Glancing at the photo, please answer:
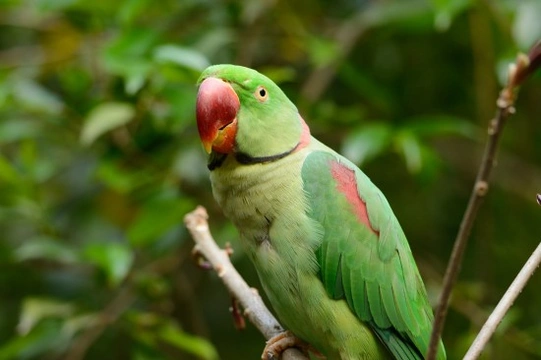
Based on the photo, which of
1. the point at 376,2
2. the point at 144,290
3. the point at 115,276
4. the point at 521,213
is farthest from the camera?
the point at 521,213

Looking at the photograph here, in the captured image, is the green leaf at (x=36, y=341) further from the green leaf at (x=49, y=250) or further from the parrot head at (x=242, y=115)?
the parrot head at (x=242, y=115)

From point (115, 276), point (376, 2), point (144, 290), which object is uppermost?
point (376, 2)

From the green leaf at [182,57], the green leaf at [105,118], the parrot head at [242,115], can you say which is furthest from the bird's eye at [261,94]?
the green leaf at [105,118]

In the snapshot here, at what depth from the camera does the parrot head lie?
1283 millimetres

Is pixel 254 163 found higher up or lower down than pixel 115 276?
higher up

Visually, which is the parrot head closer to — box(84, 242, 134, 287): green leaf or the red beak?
the red beak

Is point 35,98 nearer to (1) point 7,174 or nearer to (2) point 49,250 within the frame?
(1) point 7,174

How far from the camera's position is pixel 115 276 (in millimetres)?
1752

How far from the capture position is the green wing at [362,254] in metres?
1.35

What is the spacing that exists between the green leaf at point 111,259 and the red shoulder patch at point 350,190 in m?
0.64

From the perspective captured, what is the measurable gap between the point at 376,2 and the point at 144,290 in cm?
120

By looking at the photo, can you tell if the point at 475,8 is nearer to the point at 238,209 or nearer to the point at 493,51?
the point at 493,51

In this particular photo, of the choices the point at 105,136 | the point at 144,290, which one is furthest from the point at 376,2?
the point at 144,290

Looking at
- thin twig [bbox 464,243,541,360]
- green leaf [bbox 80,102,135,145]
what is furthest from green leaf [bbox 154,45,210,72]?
thin twig [bbox 464,243,541,360]
